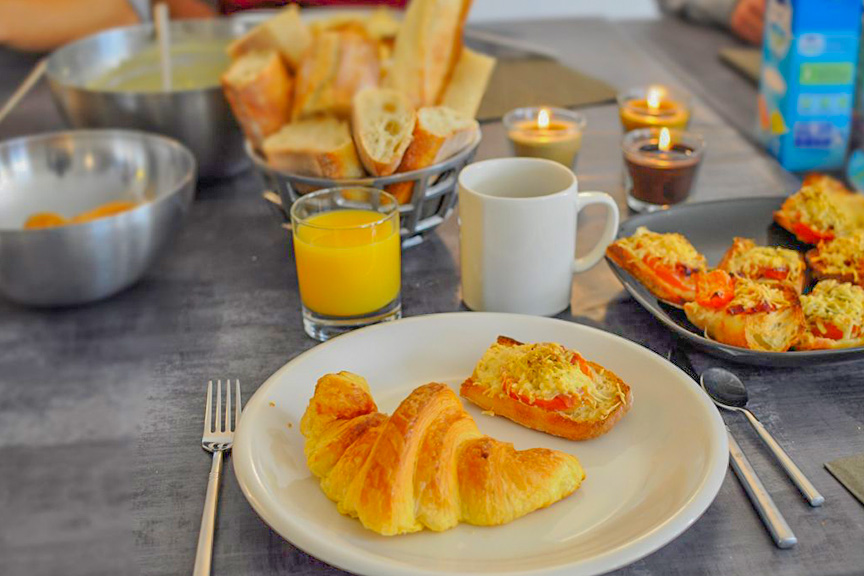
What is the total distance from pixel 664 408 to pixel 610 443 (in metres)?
0.06

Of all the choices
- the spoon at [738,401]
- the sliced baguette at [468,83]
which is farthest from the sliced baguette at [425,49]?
the spoon at [738,401]

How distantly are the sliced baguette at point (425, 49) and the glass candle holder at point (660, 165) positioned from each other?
30 cm

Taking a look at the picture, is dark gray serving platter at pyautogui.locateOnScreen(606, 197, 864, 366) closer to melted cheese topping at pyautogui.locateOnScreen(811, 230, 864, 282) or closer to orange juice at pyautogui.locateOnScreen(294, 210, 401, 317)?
melted cheese topping at pyautogui.locateOnScreen(811, 230, 864, 282)

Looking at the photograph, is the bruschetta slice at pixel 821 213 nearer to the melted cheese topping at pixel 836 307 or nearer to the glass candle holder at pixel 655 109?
the melted cheese topping at pixel 836 307

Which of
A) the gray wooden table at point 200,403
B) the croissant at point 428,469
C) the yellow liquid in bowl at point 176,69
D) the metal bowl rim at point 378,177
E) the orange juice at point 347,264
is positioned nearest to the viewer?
the gray wooden table at point 200,403

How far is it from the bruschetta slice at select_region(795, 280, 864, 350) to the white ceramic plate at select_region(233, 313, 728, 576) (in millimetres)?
153

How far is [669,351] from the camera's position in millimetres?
873

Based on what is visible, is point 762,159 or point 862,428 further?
point 762,159

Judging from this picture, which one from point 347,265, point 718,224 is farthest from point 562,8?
point 347,265

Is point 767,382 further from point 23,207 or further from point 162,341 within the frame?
point 23,207

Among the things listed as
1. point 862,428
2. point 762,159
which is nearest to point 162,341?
point 862,428

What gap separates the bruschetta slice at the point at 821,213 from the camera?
988mm

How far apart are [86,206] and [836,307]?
3.33 feet

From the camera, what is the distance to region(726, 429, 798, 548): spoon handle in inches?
24.5
